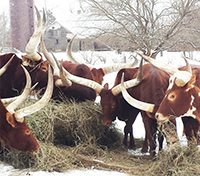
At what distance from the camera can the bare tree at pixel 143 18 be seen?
28.3 feet

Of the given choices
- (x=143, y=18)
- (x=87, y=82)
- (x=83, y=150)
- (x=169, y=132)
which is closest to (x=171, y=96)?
(x=169, y=132)

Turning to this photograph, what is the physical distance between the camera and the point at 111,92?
426 centimetres

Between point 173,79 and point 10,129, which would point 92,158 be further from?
point 173,79

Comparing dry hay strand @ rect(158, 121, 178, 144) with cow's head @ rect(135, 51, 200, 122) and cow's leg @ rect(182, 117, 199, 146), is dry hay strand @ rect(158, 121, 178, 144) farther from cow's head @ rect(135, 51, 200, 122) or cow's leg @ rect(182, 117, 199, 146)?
cow's leg @ rect(182, 117, 199, 146)

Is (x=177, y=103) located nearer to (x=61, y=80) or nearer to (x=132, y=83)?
(x=132, y=83)

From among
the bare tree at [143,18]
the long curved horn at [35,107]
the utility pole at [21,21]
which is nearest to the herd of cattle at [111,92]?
the long curved horn at [35,107]

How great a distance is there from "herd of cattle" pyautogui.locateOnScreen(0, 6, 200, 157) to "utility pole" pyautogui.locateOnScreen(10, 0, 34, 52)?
6.64 m

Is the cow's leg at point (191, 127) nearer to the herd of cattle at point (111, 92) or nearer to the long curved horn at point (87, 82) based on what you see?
the herd of cattle at point (111, 92)

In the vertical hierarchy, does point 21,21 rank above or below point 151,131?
above

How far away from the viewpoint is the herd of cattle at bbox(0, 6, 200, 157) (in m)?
3.00

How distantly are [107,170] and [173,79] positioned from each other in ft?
4.43

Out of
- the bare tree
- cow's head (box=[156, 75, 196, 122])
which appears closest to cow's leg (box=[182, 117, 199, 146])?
cow's head (box=[156, 75, 196, 122])

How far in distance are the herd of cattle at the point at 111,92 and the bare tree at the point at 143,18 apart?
12.4 feet

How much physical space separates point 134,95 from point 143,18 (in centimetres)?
503
